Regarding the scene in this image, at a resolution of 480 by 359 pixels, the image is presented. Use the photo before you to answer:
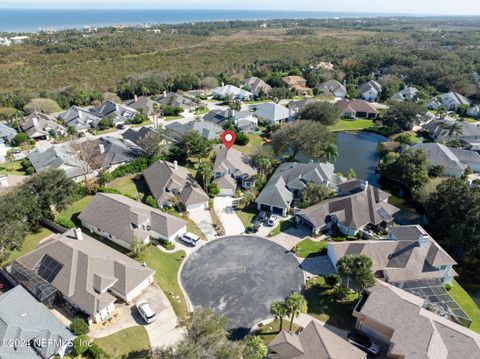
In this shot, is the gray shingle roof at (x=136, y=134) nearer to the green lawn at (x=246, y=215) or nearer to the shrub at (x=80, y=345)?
the green lawn at (x=246, y=215)

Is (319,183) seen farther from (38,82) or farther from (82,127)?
(38,82)

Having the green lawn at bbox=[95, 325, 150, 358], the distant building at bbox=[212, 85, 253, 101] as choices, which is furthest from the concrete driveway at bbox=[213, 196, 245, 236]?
the distant building at bbox=[212, 85, 253, 101]

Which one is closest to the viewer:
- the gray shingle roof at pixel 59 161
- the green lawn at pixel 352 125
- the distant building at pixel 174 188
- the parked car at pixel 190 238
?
the parked car at pixel 190 238

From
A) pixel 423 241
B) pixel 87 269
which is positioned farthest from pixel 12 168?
pixel 423 241

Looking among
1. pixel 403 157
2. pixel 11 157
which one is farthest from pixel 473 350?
pixel 11 157

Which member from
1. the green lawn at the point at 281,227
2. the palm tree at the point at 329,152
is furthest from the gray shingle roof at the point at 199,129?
the green lawn at the point at 281,227

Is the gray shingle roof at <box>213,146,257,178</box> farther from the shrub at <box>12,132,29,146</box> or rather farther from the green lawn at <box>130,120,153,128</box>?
the shrub at <box>12,132,29,146</box>

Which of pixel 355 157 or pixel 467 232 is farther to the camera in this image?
pixel 355 157
